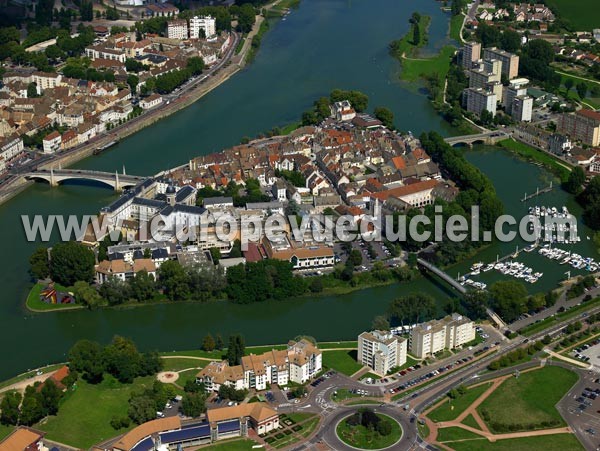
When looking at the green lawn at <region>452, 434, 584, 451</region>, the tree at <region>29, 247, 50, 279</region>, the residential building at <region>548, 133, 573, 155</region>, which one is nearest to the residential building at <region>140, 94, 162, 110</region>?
the tree at <region>29, 247, 50, 279</region>

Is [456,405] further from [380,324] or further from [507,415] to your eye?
[380,324]

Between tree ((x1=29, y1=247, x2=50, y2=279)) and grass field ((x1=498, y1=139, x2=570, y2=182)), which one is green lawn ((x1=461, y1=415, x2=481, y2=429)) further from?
grass field ((x1=498, y1=139, x2=570, y2=182))

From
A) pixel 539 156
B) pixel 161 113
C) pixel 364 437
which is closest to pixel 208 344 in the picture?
pixel 364 437

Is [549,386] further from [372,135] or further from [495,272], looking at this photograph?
[372,135]

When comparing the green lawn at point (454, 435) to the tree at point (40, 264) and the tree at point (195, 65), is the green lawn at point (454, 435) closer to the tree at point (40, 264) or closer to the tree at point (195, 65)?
the tree at point (40, 264)

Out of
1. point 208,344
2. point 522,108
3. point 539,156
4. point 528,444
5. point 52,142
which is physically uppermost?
point 208,344

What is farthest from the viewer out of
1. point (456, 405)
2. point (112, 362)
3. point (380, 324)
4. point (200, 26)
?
point (200, 26)

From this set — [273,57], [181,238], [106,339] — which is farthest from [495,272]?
[273,57]
